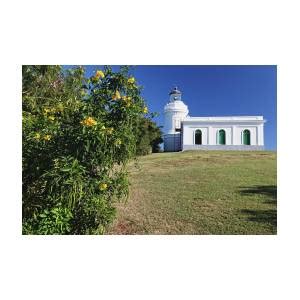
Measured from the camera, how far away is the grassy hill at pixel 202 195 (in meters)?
4.85


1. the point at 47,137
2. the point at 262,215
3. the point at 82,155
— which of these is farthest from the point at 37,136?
the point at 262,215

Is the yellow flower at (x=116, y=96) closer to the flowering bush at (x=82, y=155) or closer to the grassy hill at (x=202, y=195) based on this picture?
the flowering bush at (x=82, y=155)

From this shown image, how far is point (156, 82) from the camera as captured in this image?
5.13 metres

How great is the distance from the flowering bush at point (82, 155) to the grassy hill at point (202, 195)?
0.56 m

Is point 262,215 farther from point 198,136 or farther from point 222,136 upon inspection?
point 198,136

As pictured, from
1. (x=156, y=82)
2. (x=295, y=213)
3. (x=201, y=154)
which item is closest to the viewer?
(x=295, y=213)
